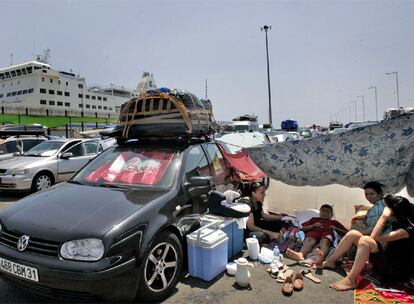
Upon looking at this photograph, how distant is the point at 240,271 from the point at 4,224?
2537mm

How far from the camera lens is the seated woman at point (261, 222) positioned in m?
5.09

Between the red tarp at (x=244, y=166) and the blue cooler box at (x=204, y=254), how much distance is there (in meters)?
2.21

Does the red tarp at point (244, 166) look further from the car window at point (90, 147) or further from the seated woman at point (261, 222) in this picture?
the car window at point (90, 147)

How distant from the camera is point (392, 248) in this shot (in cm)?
359

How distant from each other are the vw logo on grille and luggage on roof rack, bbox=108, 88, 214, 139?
6.93 feet

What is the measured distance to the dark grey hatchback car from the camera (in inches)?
108

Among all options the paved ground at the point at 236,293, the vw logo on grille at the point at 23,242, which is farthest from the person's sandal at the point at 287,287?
the vw logo on grille at the point at 23,242

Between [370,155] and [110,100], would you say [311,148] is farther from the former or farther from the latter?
[110,100]

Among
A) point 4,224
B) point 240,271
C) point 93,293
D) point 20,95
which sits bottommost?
point 240,271

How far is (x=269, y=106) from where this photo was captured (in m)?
30.3

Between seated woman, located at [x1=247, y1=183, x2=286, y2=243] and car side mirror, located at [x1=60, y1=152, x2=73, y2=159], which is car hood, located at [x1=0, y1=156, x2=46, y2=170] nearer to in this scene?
car side mirror, located at [x1=60, y1=152, x2=73, y2=159]

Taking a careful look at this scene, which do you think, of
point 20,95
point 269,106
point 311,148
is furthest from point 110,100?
point 311,148

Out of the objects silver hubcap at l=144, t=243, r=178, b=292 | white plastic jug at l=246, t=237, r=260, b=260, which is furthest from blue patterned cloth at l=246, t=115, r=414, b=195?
silver hubcap at l=144, t=243, r=178, b=292

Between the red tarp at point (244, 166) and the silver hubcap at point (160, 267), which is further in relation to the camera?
the red tarp at point (244, 166)
